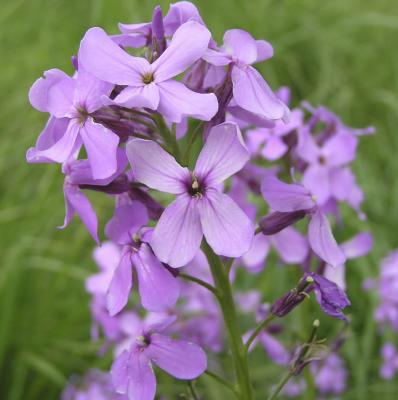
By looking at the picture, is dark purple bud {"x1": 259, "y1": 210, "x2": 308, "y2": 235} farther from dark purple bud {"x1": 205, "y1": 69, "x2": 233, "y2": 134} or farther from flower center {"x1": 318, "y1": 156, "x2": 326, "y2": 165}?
flower center {"x1": 318, "y1": 156, "x2": 326, "y2": 165}

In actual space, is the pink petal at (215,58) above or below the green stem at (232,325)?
above

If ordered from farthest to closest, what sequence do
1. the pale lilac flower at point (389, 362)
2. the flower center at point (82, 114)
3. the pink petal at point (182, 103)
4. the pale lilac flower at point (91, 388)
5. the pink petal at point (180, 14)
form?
1. the pale lilac flower at point (389, 362)
2. the pale lilac flower at point (91, 388)
3. the pink petal at point (180, 14)
4. the flower center at point (82, 114)
5. the pink petal at point (182, 103)

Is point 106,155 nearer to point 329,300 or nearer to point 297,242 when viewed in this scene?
point 329,300

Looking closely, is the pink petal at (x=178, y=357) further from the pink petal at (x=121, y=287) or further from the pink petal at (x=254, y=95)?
the pink petal at (x=254, y=95)

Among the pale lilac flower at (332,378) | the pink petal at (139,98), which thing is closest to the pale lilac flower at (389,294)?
the pale lilac flower at (332,378)

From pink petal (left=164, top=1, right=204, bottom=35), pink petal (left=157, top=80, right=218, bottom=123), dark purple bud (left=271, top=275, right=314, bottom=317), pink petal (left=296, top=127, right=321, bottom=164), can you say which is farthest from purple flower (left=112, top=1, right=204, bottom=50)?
pink petal (left=296, top=127, right=321, bottom=164)

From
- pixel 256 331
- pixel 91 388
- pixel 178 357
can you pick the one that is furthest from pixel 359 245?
pixel 91 388
